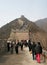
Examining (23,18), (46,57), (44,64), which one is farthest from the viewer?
(23,18)

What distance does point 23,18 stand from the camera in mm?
135375

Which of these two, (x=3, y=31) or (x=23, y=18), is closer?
(x=3, y=31)

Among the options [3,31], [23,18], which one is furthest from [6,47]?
[23,18]

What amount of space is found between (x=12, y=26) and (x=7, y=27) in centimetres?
253

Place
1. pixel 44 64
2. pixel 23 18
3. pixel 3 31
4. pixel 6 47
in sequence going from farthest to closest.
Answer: pixel 23 18, pixel 3 31, pixel 6 47, pixel 44 64

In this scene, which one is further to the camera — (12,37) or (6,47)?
(12,37)

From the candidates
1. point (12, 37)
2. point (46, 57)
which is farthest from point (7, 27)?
point (46, 57)

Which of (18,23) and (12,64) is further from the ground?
(18,23)

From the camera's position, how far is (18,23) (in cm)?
12769

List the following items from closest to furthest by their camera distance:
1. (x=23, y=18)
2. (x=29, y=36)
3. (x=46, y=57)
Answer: (x=46, y=57) < (x=29, y=36) < (x=23, y=18)

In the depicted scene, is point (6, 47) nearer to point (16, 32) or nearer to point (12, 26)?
point (16, 32)

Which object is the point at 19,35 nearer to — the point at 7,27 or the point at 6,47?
the point at 7,27

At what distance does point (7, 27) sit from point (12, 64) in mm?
105560

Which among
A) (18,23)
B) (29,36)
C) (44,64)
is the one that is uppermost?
(18,23)
